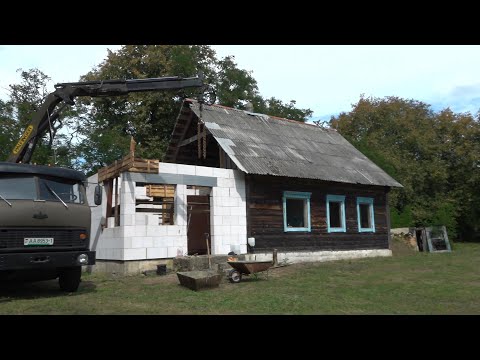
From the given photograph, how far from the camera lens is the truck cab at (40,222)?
8.48 metres

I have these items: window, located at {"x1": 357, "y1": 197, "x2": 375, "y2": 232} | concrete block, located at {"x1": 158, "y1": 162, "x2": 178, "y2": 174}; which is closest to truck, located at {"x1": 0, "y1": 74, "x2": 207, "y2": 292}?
concrete block, located at {"x1": 158, "y1": 162, "x2": 178, "y2": 174}

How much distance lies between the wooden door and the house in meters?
0.03

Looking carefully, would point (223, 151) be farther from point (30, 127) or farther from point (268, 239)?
point (30, 127)

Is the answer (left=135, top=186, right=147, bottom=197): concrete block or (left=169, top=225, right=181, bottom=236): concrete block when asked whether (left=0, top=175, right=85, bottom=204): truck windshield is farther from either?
(left=135, top=186, right=147, bottom=197): concrete block

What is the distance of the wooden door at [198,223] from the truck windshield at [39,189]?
16.7 feet

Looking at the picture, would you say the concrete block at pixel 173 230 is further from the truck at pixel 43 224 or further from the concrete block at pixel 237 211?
the truck at pixel 43 224

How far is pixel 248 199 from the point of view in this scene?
15.6 meters

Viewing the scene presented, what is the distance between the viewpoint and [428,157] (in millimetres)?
37562

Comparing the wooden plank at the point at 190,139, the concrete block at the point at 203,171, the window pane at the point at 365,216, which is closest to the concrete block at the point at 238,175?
the concrete block at the point at 203,171

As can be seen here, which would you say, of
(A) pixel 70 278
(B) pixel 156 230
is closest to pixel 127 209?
(B) pixel 156 230

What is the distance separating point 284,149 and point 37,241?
1157cm

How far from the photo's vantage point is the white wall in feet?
42.0

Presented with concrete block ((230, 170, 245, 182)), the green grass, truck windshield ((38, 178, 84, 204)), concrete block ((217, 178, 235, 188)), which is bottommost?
the green grass
